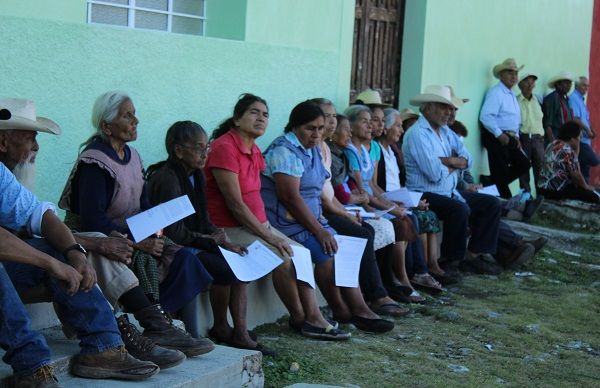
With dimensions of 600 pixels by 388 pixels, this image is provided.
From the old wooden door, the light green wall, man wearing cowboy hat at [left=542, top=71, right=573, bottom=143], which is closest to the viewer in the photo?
the old wooden door

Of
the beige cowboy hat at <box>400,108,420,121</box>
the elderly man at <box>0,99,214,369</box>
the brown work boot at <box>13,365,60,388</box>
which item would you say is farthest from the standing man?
the brown work boot at <box>13,365,60,388</box>

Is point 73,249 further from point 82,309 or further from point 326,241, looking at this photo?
point 326,241

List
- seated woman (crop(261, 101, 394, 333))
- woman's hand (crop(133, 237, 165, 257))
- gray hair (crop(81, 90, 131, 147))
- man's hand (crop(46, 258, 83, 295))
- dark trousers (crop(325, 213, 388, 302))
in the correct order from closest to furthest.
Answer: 1. man's hand (crop(46, 258, 83, 295))
2. woman's hand (crop(133, 237, 165, 257))
3. gray hair (crop(81, 90, 131, 147))
4. seated woman (crop(261, 101, 394, 333))
5. dark trousers (crop(325, 213, 388, 302))

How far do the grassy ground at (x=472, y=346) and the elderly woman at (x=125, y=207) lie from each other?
69cm

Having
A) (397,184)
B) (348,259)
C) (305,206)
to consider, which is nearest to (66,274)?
(305,206)

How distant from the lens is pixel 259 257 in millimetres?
6504

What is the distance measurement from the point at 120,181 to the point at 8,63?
4.37 feet

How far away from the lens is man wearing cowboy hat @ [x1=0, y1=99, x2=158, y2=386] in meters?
4.40

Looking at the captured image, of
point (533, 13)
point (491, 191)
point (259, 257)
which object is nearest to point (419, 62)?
point (491, 191)

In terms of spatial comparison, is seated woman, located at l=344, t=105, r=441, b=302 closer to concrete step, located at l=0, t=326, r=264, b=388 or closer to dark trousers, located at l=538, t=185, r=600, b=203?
concrete step, located at l=0, t=326, r=264, b=388

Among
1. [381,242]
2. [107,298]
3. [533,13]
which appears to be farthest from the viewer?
[533,13]

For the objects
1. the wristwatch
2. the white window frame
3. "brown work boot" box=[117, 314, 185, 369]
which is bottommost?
"brown work boot" box=[117, 314, 185, 369]

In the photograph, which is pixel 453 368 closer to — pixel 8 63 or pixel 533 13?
pixel 8 63

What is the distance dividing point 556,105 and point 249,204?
7944 millimetres
